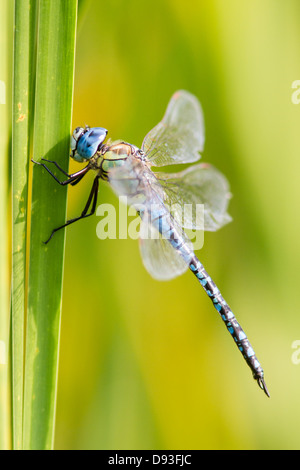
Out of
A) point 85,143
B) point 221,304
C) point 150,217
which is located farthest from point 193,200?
point 85,143

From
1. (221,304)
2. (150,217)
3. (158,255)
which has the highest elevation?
(150,217)

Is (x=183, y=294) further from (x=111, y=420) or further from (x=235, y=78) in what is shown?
(x=235, y=78)

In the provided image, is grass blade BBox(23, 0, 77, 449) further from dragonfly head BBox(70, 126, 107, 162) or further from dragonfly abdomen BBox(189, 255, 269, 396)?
dragonfly abdomen BBox(189, 255, 269, 396)

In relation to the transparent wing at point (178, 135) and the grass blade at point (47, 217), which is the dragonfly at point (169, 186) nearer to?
the transparent wing at point (178, 135)

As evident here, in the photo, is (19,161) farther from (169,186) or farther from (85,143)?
Result: (169,186)

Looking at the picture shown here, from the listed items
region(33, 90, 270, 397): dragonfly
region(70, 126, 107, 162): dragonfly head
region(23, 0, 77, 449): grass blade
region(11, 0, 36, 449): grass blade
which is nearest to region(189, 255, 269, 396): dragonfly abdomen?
region(33, 90, 270, 397): dragonfly

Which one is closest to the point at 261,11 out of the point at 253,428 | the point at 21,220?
the point at 21,220

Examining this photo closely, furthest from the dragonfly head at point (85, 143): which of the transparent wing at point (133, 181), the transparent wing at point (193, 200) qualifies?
the transparent wing at point (193, 200)

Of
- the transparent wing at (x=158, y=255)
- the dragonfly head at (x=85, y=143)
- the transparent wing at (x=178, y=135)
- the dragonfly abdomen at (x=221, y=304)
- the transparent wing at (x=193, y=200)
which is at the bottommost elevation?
the dragonfly abdomen at (x=221, y=304)
